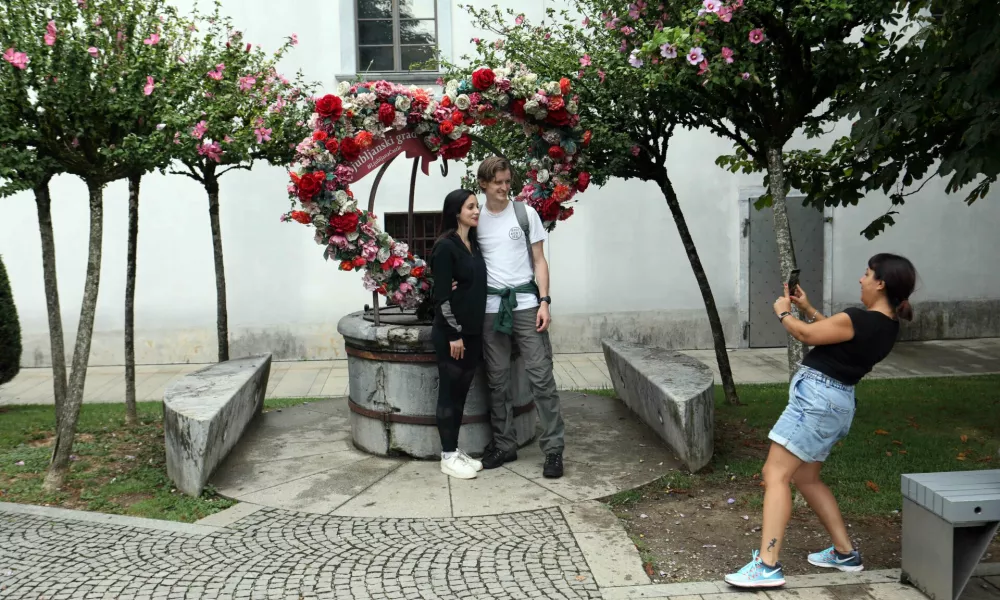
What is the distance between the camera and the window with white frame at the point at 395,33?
12453 mm

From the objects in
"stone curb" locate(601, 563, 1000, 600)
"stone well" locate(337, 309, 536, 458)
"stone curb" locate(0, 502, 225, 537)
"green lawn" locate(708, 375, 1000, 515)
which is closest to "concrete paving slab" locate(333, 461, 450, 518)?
"stone well" locate(337, 309, 536, 458)

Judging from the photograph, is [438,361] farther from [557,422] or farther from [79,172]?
[79,172]

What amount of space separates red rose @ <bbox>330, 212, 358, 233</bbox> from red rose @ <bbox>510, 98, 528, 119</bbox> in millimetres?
1424

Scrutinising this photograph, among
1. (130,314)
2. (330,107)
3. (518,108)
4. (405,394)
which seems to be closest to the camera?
(330,107)

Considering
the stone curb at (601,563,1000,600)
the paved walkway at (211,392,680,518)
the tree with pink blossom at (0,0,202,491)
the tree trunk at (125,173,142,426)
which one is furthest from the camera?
the tree trunk at (125,173,142,426)

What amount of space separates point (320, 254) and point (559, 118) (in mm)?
6260

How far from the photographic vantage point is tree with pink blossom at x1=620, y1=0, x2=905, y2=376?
5645mm

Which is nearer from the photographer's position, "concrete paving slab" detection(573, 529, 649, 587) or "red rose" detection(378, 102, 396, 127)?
"concrete paving slab" detection(573, 529, 649, 587)

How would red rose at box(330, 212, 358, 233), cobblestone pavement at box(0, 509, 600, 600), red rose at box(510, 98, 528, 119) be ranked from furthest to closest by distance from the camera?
red rose at box(510, 98, 528, 119) < red rose at box(330, 212, 358, 233) < cobblestone pavement at box(0, 509, 600, 600)

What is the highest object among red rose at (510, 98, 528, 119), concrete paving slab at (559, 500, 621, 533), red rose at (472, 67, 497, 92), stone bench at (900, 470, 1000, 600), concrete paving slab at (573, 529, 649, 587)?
red rose at (472, 67, 497, 92)

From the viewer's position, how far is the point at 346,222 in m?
6.20

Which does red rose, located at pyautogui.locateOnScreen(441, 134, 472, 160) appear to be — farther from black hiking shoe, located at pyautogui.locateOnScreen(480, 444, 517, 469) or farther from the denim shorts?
the denim shorts

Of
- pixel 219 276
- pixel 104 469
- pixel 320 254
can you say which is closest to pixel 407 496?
pixel 104 469

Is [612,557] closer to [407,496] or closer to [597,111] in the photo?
[407,496]
